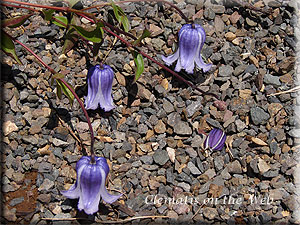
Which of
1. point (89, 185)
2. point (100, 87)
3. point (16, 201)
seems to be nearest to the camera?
point (89, 185)

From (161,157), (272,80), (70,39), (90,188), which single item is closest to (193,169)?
(161,157)

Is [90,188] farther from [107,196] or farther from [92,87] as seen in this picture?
[92,87]

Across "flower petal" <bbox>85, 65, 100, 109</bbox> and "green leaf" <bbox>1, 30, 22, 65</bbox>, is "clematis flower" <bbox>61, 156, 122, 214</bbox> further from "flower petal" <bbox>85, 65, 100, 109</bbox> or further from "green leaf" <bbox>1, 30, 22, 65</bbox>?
"green leaf" <bbox>1, 30, 22, 65</bbox>

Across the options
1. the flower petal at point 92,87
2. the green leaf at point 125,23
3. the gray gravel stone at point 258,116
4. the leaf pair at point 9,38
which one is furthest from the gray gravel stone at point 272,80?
the leaf pair at point 9,38

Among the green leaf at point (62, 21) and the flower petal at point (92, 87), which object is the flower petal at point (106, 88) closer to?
the flower petal at point (92, 87)

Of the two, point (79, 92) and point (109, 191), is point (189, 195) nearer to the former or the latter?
point (109, 191)

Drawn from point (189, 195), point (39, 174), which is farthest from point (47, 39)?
point (189, 195)
